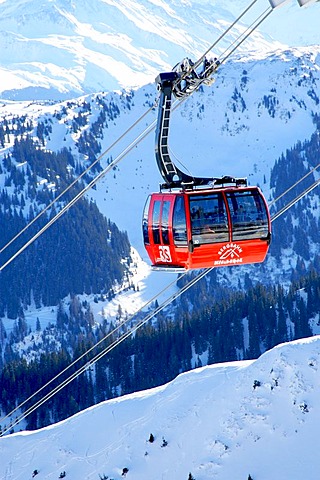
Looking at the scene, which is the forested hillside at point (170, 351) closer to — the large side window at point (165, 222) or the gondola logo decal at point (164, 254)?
the gondola logo decal at point (164, 254)

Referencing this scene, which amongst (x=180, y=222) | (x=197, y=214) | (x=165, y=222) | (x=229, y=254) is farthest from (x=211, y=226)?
(x=165, y=222)

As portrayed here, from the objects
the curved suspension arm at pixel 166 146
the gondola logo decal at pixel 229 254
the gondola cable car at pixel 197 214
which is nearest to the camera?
the curved suspension arm at pixel 166 146

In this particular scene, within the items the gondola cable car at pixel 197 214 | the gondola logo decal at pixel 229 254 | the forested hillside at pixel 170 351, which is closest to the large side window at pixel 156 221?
the gondola cable car at pixel 197 214

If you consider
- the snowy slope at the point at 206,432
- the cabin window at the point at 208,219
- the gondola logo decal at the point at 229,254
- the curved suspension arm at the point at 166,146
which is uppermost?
the curved suspension arm at the point at 166,146

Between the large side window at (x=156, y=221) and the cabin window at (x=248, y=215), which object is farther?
the large side window at (x=156, y=221)

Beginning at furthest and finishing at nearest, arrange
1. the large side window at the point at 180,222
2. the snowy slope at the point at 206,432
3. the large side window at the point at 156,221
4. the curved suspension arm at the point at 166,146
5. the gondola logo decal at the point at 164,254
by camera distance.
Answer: the snowy slope at the point at 206,432
the large side window at the point at 156,221
the gondola logo decal at the point at 164,254
the large side window at the point at 180,222
the curved suspension arm at the point at 166,146

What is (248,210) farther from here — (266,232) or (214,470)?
(214,470)

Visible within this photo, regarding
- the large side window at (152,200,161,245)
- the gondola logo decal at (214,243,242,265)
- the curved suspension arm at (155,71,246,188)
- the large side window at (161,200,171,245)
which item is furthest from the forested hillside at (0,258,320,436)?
the gondola logo decal at (214,243,242,265)

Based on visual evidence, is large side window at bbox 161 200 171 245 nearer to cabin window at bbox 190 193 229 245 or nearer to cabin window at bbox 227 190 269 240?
cabin window at bbox 190 193 229 245

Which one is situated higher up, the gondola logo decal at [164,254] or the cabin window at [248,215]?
the cabin window at [248,215]
